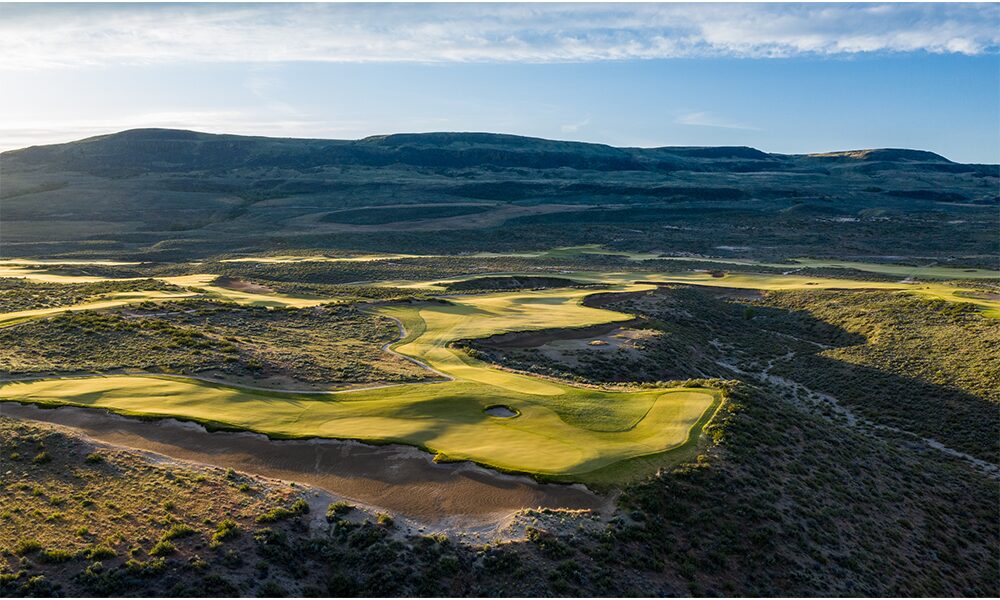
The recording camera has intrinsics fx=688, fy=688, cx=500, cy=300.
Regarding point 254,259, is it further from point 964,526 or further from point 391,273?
point 964,526

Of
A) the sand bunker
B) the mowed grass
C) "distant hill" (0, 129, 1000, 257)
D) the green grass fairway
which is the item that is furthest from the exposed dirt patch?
"distant hill" (0, 129, 1000, 257)

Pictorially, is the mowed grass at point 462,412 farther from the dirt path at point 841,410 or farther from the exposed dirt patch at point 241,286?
the exposed dirt patch at point 241,286

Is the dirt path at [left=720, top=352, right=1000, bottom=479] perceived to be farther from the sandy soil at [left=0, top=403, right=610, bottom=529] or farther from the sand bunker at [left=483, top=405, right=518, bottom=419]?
the sandy soil at [left=0, top=403, right=610, bottom=529]

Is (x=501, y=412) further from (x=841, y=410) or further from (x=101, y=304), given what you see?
(x=101, y=304)

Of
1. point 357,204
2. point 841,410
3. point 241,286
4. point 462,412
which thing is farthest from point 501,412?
point 357,204

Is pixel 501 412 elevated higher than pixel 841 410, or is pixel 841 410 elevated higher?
pixel 501 412

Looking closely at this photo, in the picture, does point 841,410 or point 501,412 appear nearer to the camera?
point 501,412

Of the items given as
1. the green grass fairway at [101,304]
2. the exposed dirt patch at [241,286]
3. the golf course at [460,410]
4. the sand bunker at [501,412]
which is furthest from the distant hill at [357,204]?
the sand bunker at [501,412]
